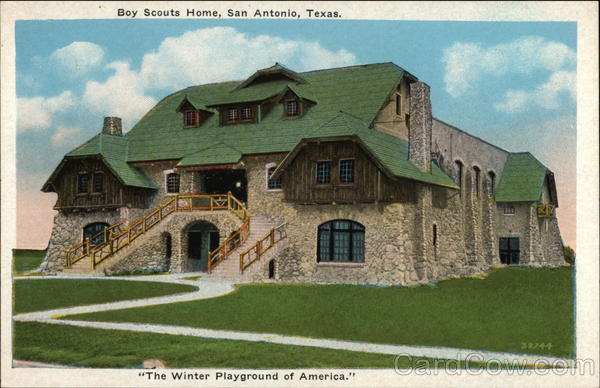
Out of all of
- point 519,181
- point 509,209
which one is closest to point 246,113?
point 519,181

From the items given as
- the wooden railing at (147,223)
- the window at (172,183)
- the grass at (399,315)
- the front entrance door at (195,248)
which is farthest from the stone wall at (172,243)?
the grass at (399,315)

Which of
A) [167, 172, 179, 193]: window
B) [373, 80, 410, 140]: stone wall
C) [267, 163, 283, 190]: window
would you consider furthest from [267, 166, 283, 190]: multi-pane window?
[167, 172, 179, 193]: window

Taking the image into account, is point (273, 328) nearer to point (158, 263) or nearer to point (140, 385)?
point (140, 385)

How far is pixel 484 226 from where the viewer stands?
40.5 meters

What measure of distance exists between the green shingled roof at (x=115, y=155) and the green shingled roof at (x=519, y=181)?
2110 centimetres

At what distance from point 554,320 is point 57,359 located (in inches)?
546

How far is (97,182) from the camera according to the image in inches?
1422

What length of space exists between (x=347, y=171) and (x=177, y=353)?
46.0 feet

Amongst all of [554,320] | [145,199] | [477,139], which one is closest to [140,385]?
[554,320]

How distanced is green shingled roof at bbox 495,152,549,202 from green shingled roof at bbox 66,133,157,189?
2110cm

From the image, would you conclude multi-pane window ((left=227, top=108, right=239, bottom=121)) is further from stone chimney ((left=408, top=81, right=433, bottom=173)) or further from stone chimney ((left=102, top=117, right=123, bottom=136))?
stone chimney ((left=408, top=81, right=433, bottom=173))

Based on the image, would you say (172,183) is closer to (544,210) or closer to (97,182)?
(97,182)

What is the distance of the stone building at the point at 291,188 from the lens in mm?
29625

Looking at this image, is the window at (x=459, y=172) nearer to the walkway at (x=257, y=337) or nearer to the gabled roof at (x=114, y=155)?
the gabled roof at (x=114, y=155)
